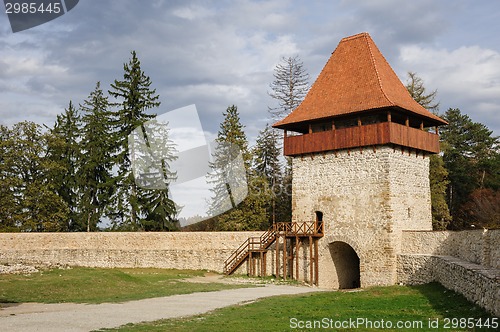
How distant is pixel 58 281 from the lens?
1900cm

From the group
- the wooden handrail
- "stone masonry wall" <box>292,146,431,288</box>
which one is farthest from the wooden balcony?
the wooden handrail

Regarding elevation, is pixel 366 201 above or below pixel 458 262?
above

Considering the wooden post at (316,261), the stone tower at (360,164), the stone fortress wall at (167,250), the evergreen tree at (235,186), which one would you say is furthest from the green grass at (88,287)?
the evergreen tree at (235,186)

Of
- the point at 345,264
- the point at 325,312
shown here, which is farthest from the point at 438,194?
the point at 325,312

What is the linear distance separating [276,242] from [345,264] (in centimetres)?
358

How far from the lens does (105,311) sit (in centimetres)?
1342

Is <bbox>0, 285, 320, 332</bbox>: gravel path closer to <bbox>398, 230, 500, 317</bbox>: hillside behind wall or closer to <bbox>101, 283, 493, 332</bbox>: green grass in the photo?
<bbox>101, 283, 493, 332</bbox>: green grass

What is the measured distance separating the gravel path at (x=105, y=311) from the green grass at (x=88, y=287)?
1164 millimetres

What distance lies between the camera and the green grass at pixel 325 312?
10750 mm

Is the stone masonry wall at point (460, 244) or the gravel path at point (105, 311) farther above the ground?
the stone masonry wall at point (460, 244)

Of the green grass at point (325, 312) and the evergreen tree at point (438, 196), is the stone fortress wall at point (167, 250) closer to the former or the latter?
the green grass at point (325, 312)

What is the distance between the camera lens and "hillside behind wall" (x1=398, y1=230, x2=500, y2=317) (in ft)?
35.6

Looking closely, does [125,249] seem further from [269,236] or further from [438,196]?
[438,196]

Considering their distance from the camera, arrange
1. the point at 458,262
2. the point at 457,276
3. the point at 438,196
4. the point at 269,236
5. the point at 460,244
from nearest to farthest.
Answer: the point at 457,276
the point at 458,262
the point at 460,244
the point at 269,236
the point at 438,196
